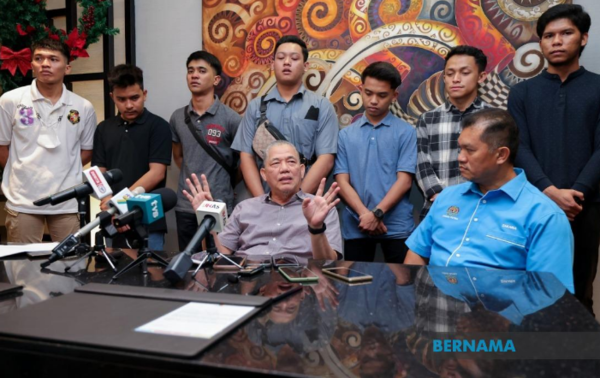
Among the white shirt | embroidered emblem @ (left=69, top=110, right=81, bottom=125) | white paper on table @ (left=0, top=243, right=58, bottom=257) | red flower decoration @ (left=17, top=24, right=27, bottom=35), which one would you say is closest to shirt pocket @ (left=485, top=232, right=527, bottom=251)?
white paper on table @ (left=0, top=243, right=58, bottom=257)

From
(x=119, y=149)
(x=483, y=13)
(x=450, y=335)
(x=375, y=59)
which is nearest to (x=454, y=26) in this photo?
(x=483, y=13)

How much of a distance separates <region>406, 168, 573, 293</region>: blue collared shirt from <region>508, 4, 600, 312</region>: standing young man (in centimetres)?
83

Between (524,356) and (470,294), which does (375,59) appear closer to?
(470,294)

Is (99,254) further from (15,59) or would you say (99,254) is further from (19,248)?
(15,59)

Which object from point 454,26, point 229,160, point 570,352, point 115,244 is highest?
point 454,26

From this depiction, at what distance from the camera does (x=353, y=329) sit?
1.02 metres

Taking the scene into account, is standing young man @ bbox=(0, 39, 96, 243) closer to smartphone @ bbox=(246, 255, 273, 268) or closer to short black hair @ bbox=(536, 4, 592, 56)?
smartphone @ bbox=(246, 255, 273, 268)

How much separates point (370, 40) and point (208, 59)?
1.09 m

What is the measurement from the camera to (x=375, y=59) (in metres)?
3.28

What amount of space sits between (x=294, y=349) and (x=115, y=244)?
8.94ft

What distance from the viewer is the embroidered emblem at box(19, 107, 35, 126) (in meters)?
3.23

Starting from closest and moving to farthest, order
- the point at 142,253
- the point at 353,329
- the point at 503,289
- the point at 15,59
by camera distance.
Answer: the point at 353,329
the point at 503,289
the point at 142,253
the point at 15,59

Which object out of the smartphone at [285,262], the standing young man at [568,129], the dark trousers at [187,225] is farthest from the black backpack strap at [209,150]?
the standing young man at [568,129]

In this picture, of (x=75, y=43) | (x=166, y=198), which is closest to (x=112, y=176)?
(x=166, y=198)
